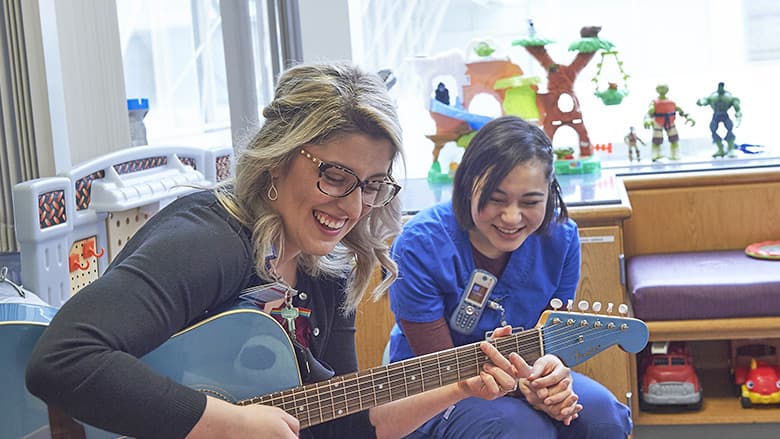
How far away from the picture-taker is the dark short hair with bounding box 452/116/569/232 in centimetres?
186

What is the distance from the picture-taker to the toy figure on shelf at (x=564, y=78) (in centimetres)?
288

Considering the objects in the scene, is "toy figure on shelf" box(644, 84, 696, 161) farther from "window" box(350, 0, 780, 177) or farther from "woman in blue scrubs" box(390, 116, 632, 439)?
"woman in blue scrubs" box(390, 116, 632, 439)

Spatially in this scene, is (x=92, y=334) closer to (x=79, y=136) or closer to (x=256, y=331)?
(x=256, y=331)

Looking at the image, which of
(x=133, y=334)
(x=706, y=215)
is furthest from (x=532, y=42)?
(x=133, y=334)

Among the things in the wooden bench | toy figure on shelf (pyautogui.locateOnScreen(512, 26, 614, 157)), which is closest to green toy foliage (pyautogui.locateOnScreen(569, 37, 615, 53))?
toy figure on shelf (pyautogui.locateOnScreen(512, 26, 614, 157))

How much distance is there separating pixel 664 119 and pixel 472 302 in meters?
1.31

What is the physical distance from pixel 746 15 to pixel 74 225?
228 cm

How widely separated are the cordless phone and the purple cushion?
26.0 inches

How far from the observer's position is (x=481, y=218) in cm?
188

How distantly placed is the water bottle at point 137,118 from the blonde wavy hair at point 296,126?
1.80 feet

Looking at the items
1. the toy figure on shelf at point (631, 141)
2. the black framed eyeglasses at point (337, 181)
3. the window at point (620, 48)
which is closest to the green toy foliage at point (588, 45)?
the window at point (620, 48)

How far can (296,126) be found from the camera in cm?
128

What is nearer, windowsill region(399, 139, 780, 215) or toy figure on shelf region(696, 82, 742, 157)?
windowsill region(399, 139, 780, 215)

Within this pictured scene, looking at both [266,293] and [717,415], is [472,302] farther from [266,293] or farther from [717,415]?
[717,415]
